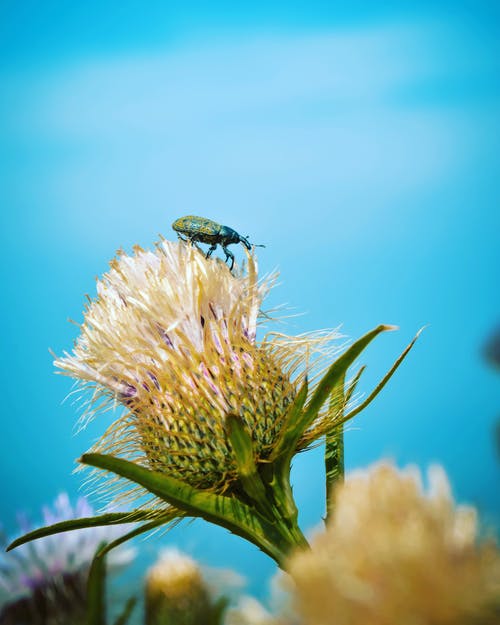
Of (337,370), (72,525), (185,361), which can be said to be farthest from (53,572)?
(337,370)

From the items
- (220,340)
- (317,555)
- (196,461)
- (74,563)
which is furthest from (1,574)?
(317,555)

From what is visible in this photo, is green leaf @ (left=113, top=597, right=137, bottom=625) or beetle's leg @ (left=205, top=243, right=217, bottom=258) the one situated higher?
beetle's leg @ (left=205, top=243, right=217, bottom=258)

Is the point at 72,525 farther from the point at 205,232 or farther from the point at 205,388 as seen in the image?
the point at 205,232

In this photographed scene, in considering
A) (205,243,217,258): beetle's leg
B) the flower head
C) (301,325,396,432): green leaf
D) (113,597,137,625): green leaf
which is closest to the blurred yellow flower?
(113,597,137,625): green leaf

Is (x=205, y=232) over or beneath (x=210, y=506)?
over

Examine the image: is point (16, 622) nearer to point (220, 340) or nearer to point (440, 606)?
point (220, 340)

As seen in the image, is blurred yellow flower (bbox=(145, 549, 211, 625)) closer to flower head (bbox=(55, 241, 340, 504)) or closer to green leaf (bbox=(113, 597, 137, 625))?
green leaf (bbox=(113, 597, 137, 625))
